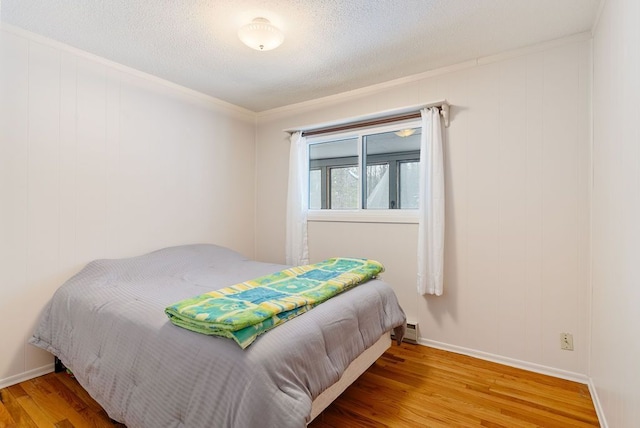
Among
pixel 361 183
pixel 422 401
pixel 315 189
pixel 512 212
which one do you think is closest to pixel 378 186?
pixel 361 183

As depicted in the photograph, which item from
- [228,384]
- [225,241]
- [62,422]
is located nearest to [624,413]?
[228,384]

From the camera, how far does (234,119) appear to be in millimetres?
3736

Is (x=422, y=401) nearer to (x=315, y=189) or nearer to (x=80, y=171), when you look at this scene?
(x=315, y=189)

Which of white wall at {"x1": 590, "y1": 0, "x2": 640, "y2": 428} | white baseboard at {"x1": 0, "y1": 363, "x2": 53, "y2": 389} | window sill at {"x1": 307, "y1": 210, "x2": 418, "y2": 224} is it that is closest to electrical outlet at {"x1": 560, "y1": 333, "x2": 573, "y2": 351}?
white wall at {"x1": 590, "y1": 0, "x2": 640, "y2": 428}

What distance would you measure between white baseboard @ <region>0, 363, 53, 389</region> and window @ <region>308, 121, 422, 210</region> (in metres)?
2.58

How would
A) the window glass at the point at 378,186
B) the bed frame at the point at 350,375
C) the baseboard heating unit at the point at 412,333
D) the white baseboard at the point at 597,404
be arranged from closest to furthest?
the bed frame at the point at 350,375 < the white baseboard at the point at 597,404 < the baseboard heating unit at the point at 412,333 < the window glass at the point at 378,186

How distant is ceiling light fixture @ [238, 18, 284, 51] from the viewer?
195 centimetres

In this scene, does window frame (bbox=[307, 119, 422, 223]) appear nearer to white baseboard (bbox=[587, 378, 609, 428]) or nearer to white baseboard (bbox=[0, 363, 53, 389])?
white baseboard (bbox=[587, 378, 609, 428])

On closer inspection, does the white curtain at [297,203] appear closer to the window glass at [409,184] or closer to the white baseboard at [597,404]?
the window glass at [409,184]

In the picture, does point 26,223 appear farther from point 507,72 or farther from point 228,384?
point 507,72

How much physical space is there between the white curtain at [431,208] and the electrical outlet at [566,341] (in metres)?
0.84

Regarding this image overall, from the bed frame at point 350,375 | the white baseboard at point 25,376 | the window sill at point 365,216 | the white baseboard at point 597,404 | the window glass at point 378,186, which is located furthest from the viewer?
the window glass at point 378,186

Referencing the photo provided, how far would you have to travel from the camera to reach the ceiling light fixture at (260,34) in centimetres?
195

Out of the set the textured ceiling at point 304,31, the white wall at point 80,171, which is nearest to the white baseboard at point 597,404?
the textured ceiling at point 304,31
